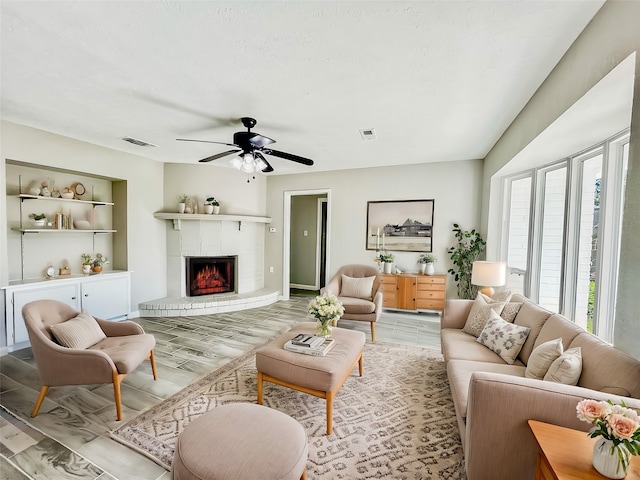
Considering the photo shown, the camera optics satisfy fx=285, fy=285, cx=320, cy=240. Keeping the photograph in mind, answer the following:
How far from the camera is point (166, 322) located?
4309 millimetres

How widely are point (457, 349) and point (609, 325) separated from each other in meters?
1.13

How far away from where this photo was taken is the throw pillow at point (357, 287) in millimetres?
4152

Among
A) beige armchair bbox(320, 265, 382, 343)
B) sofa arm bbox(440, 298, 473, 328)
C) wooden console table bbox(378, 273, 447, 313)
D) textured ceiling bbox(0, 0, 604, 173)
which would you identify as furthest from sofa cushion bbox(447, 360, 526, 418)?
wooden console table bbox(378, 273, 447, 313)

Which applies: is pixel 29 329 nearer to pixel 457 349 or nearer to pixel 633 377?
pixel 457 349

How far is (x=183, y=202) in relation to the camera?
4.97m

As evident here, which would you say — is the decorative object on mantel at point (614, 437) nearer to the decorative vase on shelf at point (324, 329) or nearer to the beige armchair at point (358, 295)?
the decorative vase on shelf at point (324, 329)

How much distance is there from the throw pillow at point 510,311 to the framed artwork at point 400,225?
228cm

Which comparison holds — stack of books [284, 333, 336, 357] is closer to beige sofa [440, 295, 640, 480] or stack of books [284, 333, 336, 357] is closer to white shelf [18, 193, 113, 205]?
beige sofa [440, 295, 640, 480]

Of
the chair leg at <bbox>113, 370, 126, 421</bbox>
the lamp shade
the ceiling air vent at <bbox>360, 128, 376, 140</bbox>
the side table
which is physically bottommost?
the chair leg at <bbox>113, 370, 126, 421</bbox>

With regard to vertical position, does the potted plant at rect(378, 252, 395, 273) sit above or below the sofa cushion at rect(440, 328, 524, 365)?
above

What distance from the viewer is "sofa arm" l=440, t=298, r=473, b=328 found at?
116 inches

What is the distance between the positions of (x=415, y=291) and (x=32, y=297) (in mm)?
5064

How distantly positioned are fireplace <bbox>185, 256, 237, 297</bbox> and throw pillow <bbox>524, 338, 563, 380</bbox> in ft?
15.6

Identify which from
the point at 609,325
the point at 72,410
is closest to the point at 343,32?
the point at 609,325
